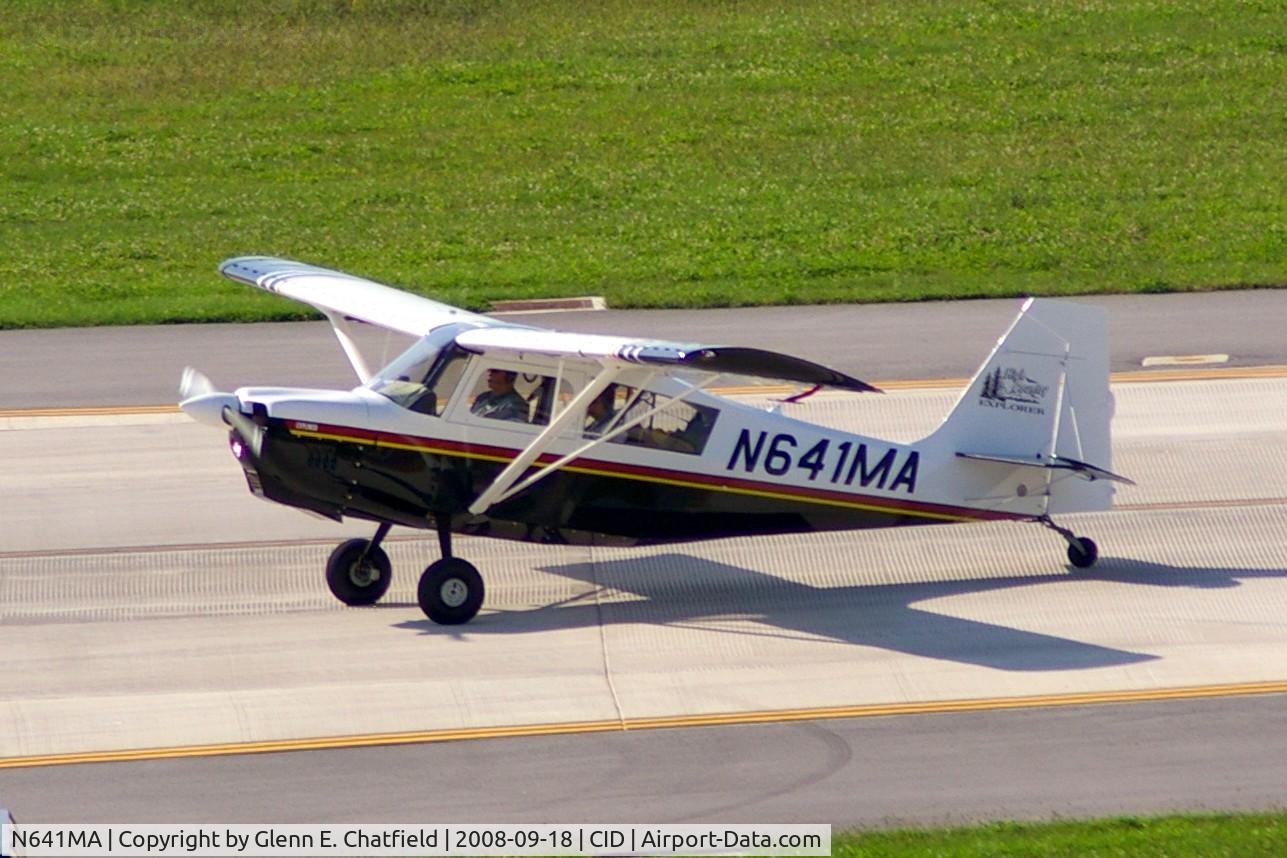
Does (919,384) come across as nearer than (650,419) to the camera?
No

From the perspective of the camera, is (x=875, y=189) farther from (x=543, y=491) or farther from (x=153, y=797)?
(x=153, y=797)

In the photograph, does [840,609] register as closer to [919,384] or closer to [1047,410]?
[1047,410]

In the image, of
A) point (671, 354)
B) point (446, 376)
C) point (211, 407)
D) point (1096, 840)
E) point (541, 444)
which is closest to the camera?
point (1096, 840)

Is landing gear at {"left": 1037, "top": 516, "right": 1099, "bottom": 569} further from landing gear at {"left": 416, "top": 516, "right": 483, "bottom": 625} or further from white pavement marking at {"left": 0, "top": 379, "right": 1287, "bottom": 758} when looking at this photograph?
landing gear at {"left": 416, "top": 516, "right": 483, "bottom": 625}

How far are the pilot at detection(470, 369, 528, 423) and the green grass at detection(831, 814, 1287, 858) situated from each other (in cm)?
507

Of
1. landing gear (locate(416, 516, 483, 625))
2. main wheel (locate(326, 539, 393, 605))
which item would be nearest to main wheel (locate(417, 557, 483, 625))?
landing gear (locate(416, 516, 483, 625))

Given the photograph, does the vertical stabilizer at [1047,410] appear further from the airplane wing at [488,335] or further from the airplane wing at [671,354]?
the airplane wing at [671,354]

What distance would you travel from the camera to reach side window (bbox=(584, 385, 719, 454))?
50.1ft

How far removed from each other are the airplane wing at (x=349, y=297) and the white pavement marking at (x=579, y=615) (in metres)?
2.15

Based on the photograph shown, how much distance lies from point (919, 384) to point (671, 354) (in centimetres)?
874

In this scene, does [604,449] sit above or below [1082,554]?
above

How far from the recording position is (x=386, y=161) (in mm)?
33438

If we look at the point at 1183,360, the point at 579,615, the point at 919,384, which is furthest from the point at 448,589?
the point at 1183,360

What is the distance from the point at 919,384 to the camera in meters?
21.8
